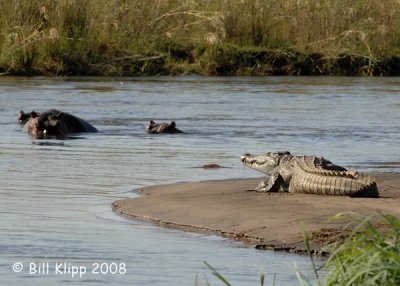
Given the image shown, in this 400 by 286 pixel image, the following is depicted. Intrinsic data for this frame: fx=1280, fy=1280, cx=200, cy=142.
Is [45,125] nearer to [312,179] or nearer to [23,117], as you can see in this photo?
[23,117]

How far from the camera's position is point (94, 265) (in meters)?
7.56

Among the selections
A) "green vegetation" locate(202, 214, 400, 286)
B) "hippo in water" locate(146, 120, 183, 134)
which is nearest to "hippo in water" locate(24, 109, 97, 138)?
"hippo in water" locate(146, 120, 183, 134)

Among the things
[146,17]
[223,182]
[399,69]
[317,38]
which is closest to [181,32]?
[146,17]

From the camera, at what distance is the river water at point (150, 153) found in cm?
762

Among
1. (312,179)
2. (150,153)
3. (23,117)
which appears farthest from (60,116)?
(312,179)

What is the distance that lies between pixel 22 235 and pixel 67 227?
463mm

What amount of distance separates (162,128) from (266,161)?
16.8 ft

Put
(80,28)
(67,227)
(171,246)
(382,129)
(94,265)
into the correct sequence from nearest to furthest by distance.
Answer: (94,265), (171,246), (67,227), (382,129), (80,28)

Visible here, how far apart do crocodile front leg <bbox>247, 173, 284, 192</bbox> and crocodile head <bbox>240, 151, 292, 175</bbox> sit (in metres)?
0.46

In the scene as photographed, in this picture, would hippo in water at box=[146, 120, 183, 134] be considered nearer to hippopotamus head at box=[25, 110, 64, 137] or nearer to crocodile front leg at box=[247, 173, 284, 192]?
hippopotamus head at box=[25, 110, 64, 137]

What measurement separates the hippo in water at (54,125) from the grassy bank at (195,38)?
29.7ft

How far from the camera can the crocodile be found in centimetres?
985

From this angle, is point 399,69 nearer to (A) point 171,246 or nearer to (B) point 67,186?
(B) point 67,186

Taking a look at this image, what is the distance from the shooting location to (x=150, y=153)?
14.0 m
